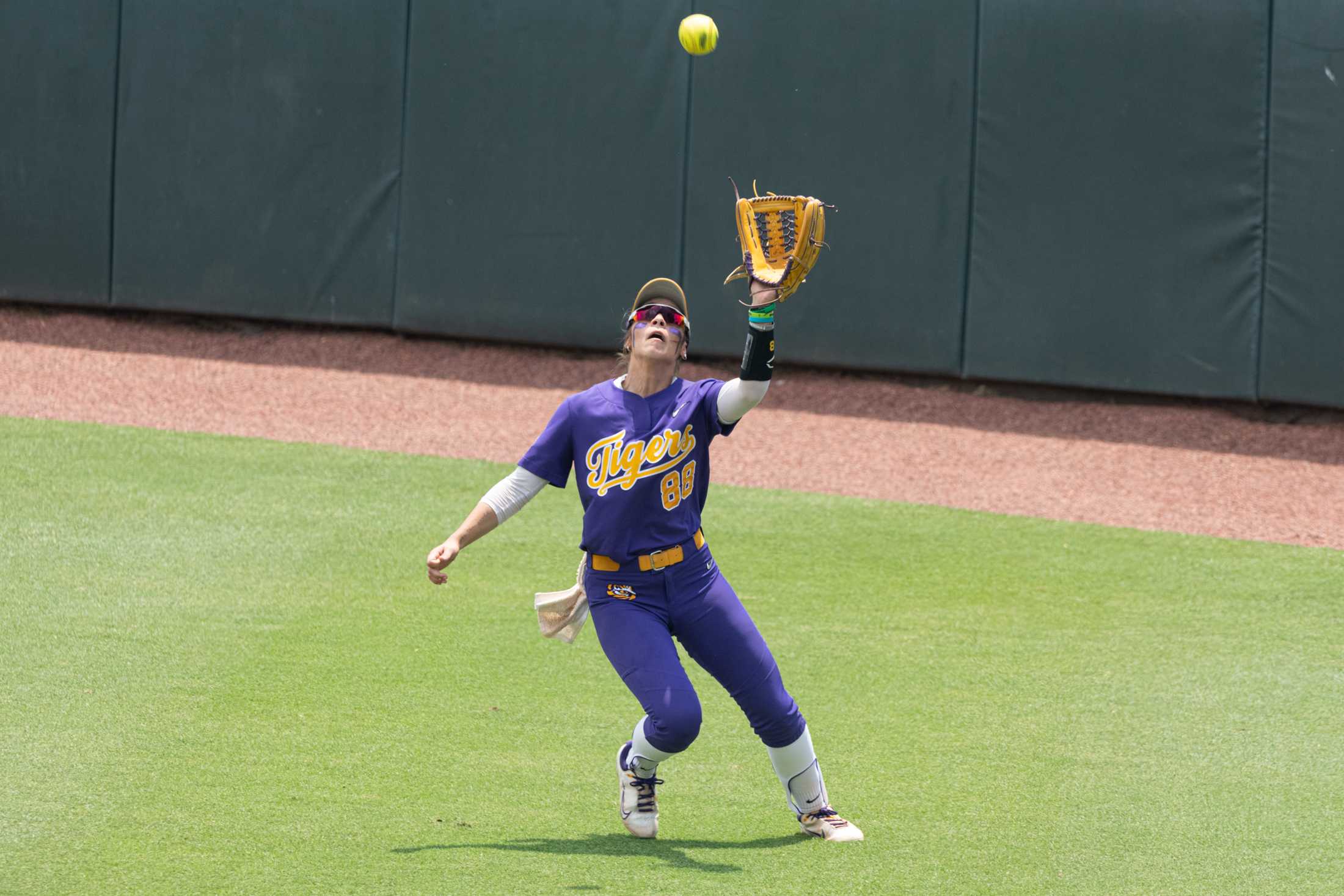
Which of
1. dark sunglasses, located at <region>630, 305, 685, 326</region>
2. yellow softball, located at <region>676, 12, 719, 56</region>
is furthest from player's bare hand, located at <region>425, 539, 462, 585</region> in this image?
yellow softball, located at <region>676, 12, 719, 56</region>

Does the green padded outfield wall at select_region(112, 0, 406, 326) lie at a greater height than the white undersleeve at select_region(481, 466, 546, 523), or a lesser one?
greater

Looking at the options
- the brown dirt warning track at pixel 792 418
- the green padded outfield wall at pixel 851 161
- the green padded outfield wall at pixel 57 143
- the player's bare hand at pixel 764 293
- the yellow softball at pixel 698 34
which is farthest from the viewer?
the green padded outfield wall at pixel 57 143

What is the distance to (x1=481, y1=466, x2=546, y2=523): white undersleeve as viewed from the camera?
17.3ft

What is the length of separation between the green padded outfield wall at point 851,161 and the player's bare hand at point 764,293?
799 centimetres

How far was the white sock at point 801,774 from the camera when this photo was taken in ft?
17.0

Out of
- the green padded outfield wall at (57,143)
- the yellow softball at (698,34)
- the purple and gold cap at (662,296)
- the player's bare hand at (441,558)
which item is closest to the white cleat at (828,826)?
the player's bare hand at (441,558)

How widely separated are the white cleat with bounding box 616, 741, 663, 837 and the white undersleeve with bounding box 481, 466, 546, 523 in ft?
2.95

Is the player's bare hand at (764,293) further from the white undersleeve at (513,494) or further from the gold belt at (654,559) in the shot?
the white undersleeve at (513,494)

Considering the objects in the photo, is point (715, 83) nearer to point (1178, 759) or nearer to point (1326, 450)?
point (1326, 450)

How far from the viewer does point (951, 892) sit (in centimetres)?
476

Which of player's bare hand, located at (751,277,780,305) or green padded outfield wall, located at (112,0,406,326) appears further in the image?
green padded outfield wall, located at (112,0,406,326)

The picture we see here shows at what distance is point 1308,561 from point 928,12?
5.61 meters

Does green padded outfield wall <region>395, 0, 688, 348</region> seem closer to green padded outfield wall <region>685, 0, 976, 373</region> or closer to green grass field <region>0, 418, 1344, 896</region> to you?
green padded outfield wall <region>685, 0, 976, 373</region>

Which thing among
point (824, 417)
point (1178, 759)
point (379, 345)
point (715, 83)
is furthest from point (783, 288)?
point (379, 345)
